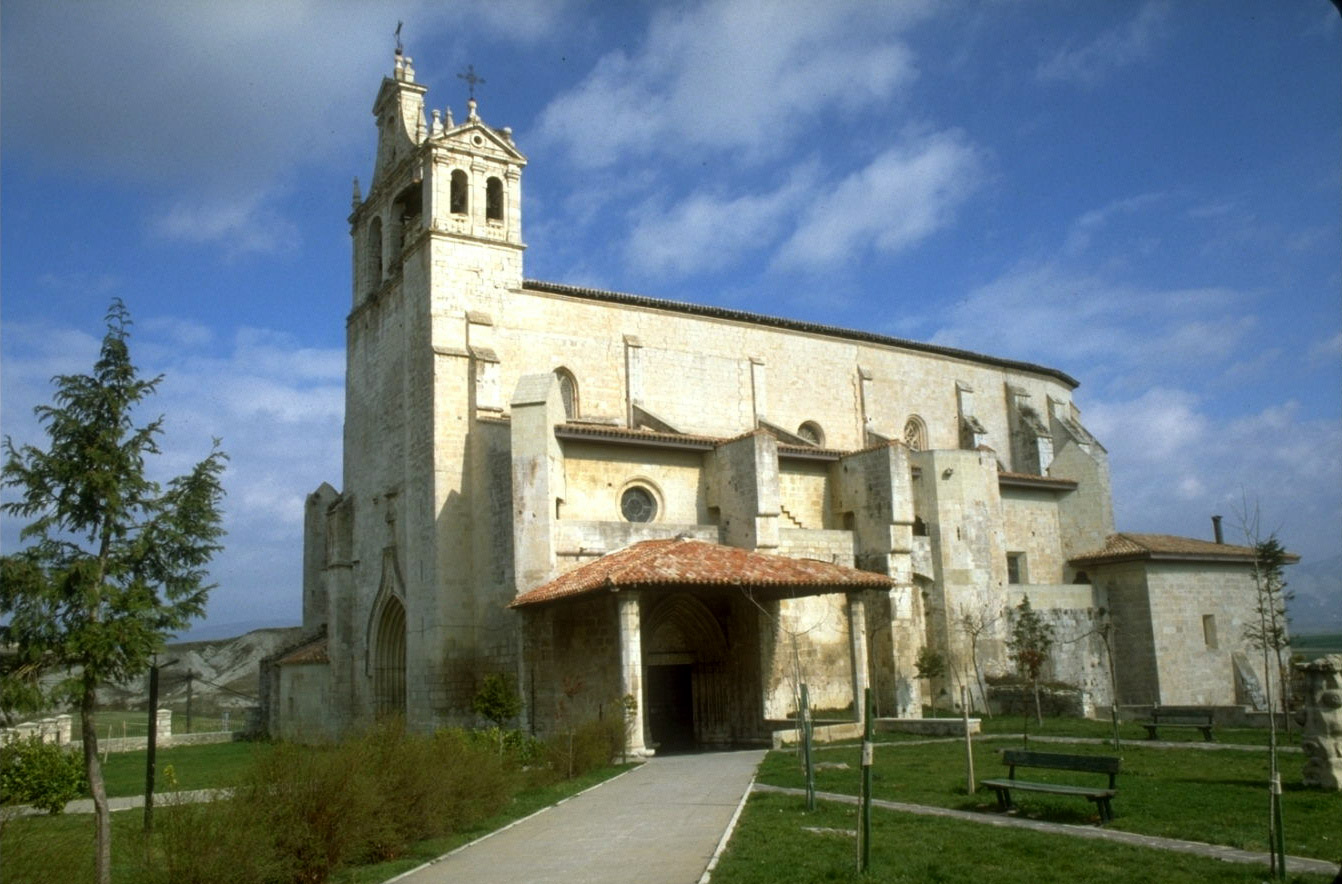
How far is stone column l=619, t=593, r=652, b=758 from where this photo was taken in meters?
21.0

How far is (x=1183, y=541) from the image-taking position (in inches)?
1415

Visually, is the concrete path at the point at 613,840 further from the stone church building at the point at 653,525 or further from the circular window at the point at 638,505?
the circular window at the point at 638,505

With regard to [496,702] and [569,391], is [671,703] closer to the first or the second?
[496,702]

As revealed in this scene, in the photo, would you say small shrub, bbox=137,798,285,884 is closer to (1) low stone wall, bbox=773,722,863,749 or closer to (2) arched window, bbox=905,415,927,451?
(1) low stone wall, bbox=773,722,863,749

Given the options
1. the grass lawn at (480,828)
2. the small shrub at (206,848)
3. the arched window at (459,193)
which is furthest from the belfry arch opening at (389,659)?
the small shrub at (206,848)

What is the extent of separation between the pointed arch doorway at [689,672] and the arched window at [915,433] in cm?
1413

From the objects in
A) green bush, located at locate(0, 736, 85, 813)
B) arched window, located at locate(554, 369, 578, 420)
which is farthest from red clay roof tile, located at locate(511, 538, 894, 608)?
green bush, located at locate(0, 736, 85, 813)

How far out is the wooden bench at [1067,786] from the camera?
1141cm

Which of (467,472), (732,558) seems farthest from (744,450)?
(467,472)

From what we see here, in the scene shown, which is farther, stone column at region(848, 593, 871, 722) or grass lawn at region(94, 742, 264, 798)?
stone column at region(848, 593, 871, 722)

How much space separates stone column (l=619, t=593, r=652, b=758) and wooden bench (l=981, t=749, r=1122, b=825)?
8.83 m

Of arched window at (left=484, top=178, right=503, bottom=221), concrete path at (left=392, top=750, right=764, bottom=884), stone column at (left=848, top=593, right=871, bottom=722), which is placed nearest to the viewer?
concrete path at (left=392, top=750, right=764, bottom=884)

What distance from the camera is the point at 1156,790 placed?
13516 mm

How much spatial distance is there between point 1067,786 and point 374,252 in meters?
27.3
